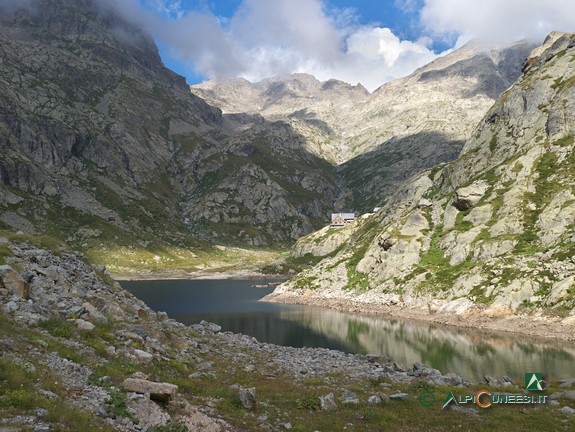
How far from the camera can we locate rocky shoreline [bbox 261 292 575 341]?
72938mm

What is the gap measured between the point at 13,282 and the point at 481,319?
289 ft

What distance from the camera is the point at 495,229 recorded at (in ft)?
358

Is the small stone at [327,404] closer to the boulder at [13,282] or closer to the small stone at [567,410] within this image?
the small stone at [567,410]

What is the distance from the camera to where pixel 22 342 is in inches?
781

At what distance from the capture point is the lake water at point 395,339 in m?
58.3

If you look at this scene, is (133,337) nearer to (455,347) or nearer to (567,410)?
(567,410)

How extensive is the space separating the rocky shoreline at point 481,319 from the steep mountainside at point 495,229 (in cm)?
156

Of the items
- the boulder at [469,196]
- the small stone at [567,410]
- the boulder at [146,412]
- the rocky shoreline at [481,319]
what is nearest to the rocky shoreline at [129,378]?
the boulder at [146,412]

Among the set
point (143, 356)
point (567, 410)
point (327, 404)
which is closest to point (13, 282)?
point (143, 356)

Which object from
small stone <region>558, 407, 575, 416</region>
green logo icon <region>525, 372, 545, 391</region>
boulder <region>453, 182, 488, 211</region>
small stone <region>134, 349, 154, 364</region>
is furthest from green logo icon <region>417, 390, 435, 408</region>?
boulder <region>453, 182, 488, 211</region>

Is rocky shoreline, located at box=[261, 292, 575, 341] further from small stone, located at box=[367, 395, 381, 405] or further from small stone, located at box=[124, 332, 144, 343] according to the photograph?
small stone, located at box=[124, 332, 144, 343]

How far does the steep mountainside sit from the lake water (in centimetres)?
1177

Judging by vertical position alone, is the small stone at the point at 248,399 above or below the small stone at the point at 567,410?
above

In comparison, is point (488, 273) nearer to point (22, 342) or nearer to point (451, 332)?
point (451, 332)
